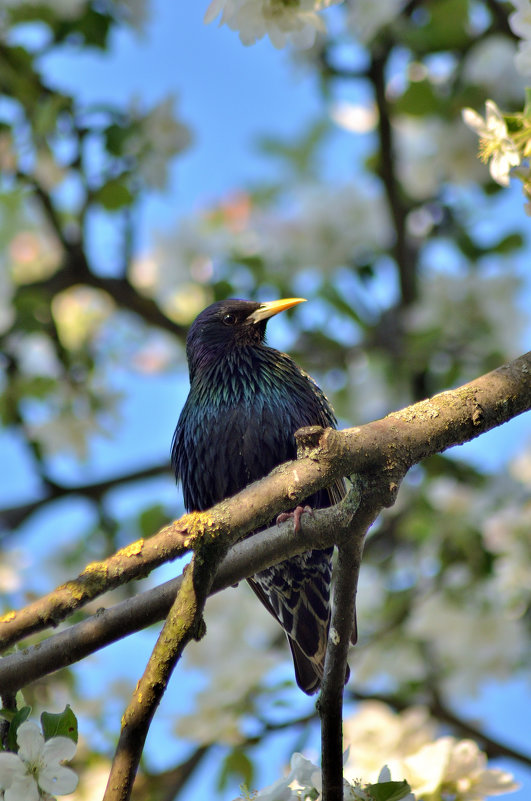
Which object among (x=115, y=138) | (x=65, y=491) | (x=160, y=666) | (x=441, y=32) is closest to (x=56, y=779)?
(x=160, y=666)

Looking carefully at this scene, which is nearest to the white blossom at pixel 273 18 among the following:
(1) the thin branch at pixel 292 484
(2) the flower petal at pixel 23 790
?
(1) the thin branch at pixel 292 484

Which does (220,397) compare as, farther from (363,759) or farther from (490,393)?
(490,393)

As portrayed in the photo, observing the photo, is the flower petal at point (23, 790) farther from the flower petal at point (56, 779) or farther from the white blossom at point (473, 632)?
the white blossom at point (473, 632)

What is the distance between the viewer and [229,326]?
11.0ft

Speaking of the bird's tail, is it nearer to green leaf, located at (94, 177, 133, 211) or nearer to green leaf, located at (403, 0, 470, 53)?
green leaf, located at (94, 177, 133, 211)

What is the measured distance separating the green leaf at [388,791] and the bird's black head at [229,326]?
1.78 meters

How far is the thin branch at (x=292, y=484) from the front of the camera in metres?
1.67

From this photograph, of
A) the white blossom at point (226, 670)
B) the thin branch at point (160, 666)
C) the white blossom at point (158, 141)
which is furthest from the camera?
the white blossom at point (158, 141)

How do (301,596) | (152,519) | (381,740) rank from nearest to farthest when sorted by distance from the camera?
(381,740), (301,596), (152,519)

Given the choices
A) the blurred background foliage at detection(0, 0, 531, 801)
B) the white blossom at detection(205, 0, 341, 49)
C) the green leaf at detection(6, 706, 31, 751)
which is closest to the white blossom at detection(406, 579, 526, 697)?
the blurred background foliage at detection(0, 0, 531, 801)

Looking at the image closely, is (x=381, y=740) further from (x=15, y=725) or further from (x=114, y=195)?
(x=114, y=195)

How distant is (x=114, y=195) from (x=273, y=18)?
1938 mm

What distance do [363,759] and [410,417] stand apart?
4.63ft

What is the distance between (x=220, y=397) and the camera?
9.84 ft
